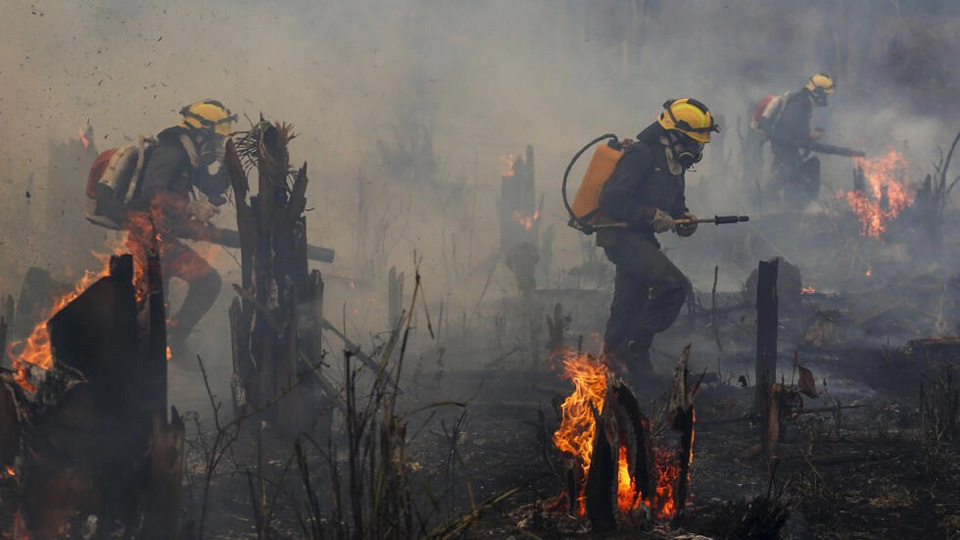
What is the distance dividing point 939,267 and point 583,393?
445 inches

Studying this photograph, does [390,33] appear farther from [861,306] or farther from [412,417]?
[412,417]

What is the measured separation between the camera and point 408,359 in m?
10.2

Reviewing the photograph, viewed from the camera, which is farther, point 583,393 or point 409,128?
point 409,128

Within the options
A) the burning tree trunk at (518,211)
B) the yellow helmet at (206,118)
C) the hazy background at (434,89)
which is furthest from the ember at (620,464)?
the burning tree trunk at (518,211)

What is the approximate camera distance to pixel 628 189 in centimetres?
773

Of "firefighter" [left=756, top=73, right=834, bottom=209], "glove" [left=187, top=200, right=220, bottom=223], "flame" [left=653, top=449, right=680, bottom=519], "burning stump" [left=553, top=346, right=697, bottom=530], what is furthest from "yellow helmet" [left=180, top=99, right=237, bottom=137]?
"firefighter" [left=756, top=73, right=834, bottom=209]

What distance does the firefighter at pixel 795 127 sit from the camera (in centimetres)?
1602

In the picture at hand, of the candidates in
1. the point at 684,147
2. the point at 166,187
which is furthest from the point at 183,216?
the point at 684,147

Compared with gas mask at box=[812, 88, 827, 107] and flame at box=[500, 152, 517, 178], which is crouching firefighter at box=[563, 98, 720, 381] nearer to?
gas mask at box=[812, 88, 827, 107]

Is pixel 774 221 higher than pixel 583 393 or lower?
higher

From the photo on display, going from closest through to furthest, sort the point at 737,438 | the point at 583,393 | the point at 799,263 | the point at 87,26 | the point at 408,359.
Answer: the point at 583,393 → the point at 737,438 → the point at 408,359 → the point at 799,263 → the point at 87,26

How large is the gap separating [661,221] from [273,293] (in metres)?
3.40

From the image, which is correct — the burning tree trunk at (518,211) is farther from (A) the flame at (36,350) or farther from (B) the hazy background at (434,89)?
(A) the flame at (36,350)

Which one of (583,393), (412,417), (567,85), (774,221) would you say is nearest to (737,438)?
(583,393)
